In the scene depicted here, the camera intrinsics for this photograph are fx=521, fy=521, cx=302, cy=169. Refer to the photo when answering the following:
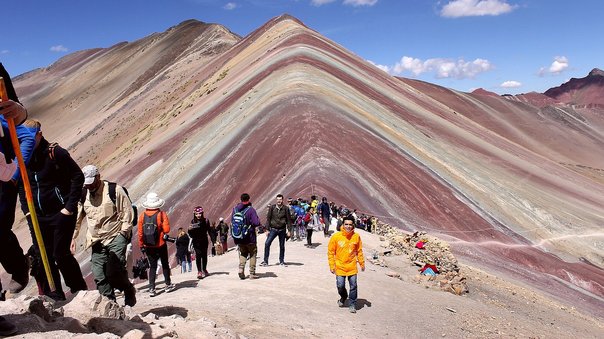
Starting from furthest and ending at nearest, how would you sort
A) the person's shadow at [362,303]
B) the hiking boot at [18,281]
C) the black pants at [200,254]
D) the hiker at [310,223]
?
the hiker at [310,223] < the black pants at [200,254] < the person's shadow at [362,303] < the hiking boot at [18,281]

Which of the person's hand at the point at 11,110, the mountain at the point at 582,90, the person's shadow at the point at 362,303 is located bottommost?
the person's shadow at the point at 362,303

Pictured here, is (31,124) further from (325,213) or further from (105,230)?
(325,213)

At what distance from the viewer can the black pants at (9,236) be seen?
421 cm

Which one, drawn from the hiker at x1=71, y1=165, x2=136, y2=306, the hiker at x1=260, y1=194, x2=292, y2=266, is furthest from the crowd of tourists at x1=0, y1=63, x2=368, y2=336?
the hiker at x1=260, y1=194, x2=292, y2=266

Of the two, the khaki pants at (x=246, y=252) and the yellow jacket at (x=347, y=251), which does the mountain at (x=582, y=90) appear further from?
the yellow jacket at (x=347, y=251)

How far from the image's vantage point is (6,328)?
11.8 feet

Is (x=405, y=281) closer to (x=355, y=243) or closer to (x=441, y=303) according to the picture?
(x=441, y=303)

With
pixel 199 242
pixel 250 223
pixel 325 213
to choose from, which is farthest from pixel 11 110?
pixel 325 213

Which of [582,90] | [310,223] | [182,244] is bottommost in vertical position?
[182,244]

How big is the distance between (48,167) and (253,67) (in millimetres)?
38296

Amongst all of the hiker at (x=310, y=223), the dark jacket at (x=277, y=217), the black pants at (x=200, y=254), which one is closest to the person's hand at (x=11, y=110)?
the black pants at (x=200, y=254)

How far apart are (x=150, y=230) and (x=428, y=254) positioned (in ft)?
31.5

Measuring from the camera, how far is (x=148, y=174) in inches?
1185

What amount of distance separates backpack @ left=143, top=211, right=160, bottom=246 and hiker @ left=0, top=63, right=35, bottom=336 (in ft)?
9.53
